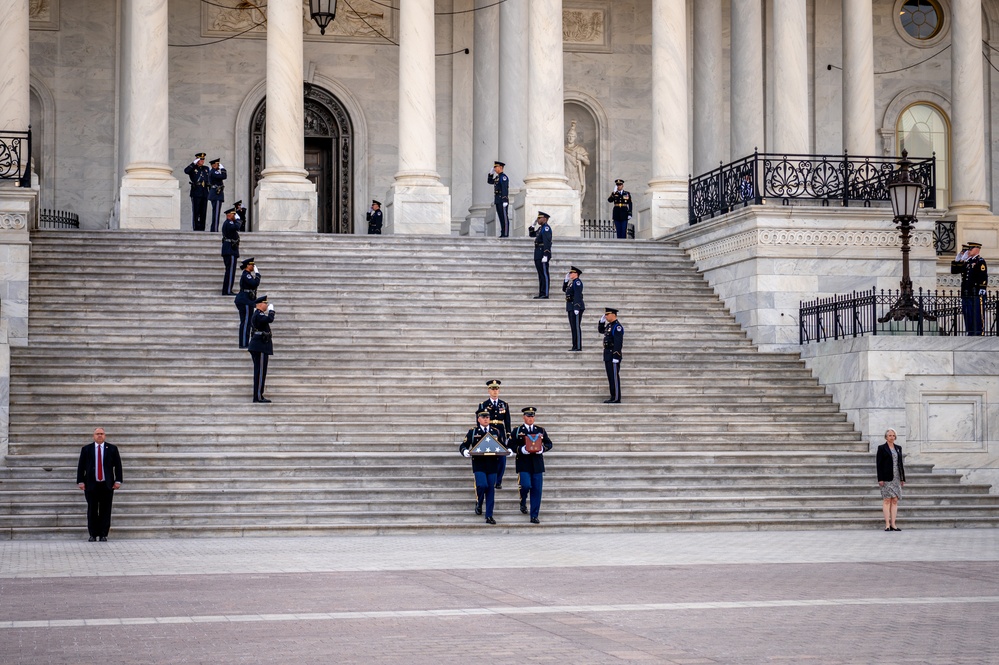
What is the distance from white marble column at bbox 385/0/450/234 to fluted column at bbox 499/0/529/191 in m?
3.92

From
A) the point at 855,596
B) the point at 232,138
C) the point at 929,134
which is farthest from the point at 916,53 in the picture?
the point at 855,596

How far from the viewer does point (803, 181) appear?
102 ft

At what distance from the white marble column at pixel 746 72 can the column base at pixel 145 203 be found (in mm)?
13858

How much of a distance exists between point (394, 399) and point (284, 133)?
414 inches

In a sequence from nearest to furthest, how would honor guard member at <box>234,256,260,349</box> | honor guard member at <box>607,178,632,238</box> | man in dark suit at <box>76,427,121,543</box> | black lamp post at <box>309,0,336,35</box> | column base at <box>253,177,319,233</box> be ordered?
man in dark suit at <box>76,427,121,543</box> → honor guard member at <box>234,256,260,349</box> → column base at <box>253,177,319,233</box> → black lamp post at <box>309,0,336,35</box> → honor guard member at <box>607,178,632,238</box>

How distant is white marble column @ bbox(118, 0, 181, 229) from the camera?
32188mm

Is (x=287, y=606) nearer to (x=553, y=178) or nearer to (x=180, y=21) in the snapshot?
(x=553, y=178)

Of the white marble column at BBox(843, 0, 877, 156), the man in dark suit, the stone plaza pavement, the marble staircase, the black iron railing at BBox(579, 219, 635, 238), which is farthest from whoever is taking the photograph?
the black iron railing at BBox(579, 219, 635, 238)

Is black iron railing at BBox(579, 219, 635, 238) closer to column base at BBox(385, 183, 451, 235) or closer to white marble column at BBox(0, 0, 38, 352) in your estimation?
column base at BBox(385, 183, 451, 235)

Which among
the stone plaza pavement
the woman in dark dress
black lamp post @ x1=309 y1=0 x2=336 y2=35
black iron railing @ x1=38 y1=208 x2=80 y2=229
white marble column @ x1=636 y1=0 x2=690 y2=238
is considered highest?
black lamp post @ x1=309 y1=0 x2=336 y2=35

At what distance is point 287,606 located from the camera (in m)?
12.9

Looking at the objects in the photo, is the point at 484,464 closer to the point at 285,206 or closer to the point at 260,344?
the point at 260,344

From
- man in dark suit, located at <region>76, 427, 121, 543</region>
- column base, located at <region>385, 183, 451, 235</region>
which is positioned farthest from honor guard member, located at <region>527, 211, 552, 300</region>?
man in dark suit, located at <region>76, 427, 121, 543</region>

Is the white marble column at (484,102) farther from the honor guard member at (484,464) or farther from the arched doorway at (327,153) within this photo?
the honor guard member at (484,464)
